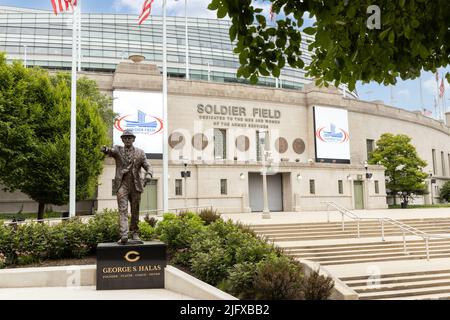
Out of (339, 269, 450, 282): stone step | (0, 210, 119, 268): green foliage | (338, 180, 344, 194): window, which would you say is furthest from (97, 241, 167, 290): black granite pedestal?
(338, 180, 344, 194): window

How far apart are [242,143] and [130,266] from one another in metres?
31.9

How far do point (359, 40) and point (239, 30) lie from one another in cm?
192

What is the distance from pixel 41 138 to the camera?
26266 mm

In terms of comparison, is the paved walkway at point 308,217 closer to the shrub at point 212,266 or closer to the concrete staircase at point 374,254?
the concrete staircase at point 374,254

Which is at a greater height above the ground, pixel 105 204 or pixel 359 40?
pixel 359 40

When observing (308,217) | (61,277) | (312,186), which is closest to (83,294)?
(61,277)

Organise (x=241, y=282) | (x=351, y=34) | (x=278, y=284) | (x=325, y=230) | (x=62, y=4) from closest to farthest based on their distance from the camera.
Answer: (x=351, y=34)
(x=278, y=284)
(x=241, y=282)
(x=325, y=230)
(x=62, y=4)

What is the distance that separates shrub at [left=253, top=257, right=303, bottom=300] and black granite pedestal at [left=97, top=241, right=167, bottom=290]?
273 cm

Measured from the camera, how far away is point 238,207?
3459 cm

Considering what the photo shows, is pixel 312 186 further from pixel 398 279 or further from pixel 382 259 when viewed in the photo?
pixel 398 279

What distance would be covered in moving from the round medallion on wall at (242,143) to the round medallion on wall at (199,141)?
130 inches

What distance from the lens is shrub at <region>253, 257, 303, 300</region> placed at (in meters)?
7.79
